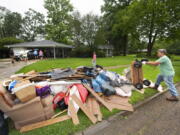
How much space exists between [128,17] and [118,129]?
2425cm

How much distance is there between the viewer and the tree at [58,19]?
98.6ft

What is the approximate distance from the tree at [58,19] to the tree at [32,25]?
12.1 metres

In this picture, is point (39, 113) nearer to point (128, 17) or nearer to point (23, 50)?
point (23, 50)

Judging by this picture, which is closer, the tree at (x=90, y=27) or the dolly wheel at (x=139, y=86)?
the dolly wheel at (x=139, y=86)

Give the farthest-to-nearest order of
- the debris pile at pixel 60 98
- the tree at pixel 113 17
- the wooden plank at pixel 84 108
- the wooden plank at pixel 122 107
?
the tree at pixel 113 17 → the wooden plank at pixel 122 107 → the wooden plank at pixel 84 108 → the debris pile at pixel 60 98

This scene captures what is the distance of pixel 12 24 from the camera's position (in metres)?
38.9

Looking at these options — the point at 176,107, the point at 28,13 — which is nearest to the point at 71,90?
the point at 176,107

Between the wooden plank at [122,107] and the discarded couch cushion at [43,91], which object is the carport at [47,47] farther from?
the wooden plank at [122,107]

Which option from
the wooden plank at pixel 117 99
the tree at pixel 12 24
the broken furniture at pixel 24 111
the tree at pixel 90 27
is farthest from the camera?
the tree at pixel 12 24

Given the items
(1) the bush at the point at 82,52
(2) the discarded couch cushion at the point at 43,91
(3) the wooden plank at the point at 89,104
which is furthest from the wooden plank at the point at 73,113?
(1) the bush at the point at 82,52

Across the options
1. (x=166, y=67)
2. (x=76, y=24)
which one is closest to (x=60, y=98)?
(x=166, y=67)

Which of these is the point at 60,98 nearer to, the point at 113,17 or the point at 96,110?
the point at 96,110

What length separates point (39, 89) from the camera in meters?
3.02

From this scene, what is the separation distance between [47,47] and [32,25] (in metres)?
27.0
